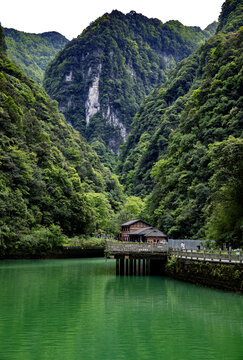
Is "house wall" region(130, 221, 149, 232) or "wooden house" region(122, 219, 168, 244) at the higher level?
"house wall" region(130, 221, 149, 232)

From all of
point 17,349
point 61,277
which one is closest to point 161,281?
point 61,277

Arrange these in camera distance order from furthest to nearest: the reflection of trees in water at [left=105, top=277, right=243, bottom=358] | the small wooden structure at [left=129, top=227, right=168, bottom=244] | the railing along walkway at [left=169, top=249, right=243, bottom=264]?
1. the small wooden structure at [left=129, top=227, right=168, bottom=244]
2. the railing along walkway at [left=169, top=249, right=243, bottom=264]
3. the reflection of trees in water at [left=105, top=277, right=243, bottom=358]

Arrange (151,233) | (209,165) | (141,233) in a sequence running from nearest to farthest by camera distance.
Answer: (209,165) → (151,233) → (141,233)

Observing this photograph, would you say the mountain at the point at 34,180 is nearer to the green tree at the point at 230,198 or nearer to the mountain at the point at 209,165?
the mountain at the point at 209,165

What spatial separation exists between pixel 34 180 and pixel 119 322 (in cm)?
6537

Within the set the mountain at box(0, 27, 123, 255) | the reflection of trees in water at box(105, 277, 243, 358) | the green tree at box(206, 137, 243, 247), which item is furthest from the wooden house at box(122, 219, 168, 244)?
the reflection of trees in water at box(105, 277, 243, 358)

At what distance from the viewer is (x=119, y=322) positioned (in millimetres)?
25078

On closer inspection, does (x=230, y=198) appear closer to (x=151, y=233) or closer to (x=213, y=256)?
(x=213, y=256)

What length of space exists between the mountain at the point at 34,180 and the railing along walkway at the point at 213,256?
3301 cm

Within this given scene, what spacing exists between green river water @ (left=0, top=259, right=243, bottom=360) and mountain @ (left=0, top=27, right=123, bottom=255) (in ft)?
118

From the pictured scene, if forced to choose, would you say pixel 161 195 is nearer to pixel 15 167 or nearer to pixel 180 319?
pixel 15 167

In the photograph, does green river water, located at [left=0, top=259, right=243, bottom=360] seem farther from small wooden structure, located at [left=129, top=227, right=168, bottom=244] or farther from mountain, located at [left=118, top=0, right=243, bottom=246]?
small wooden structure, located at [left=129, top=227, right=168, bottom=244]

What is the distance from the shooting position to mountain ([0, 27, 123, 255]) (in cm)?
7788

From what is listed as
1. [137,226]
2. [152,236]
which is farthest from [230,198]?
[137,226]
